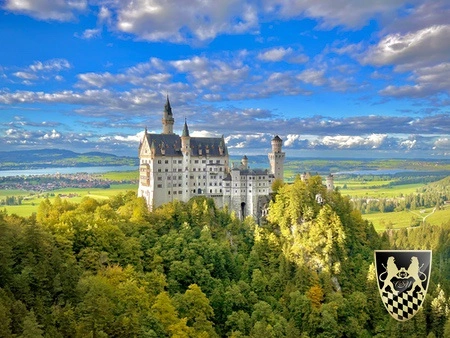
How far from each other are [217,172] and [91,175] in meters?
67.7

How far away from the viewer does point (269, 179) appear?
9231 centimetres

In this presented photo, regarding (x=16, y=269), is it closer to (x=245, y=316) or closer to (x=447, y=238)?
(x=245, y=316)

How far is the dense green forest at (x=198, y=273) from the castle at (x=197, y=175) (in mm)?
→ 3705

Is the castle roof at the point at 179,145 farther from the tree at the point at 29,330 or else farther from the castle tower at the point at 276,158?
the tree at the point at 29,330

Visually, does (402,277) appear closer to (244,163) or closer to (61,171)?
(244,163)

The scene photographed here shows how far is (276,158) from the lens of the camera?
96.2 meters

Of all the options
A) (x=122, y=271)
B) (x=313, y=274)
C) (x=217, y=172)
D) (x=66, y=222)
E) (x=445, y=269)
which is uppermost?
(x=217, y=172)

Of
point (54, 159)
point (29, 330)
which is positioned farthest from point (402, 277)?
point (54, 159)

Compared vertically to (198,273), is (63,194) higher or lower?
higher

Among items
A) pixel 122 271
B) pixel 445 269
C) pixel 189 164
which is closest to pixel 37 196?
pixel 189 164

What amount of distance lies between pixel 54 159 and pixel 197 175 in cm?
8076

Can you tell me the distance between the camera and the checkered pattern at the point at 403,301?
69.6ft

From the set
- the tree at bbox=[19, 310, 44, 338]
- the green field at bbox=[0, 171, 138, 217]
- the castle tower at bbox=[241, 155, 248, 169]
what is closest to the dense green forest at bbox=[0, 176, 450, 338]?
the tree at bbox=[19, 310, 44, 338]

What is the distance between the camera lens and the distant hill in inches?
5182
